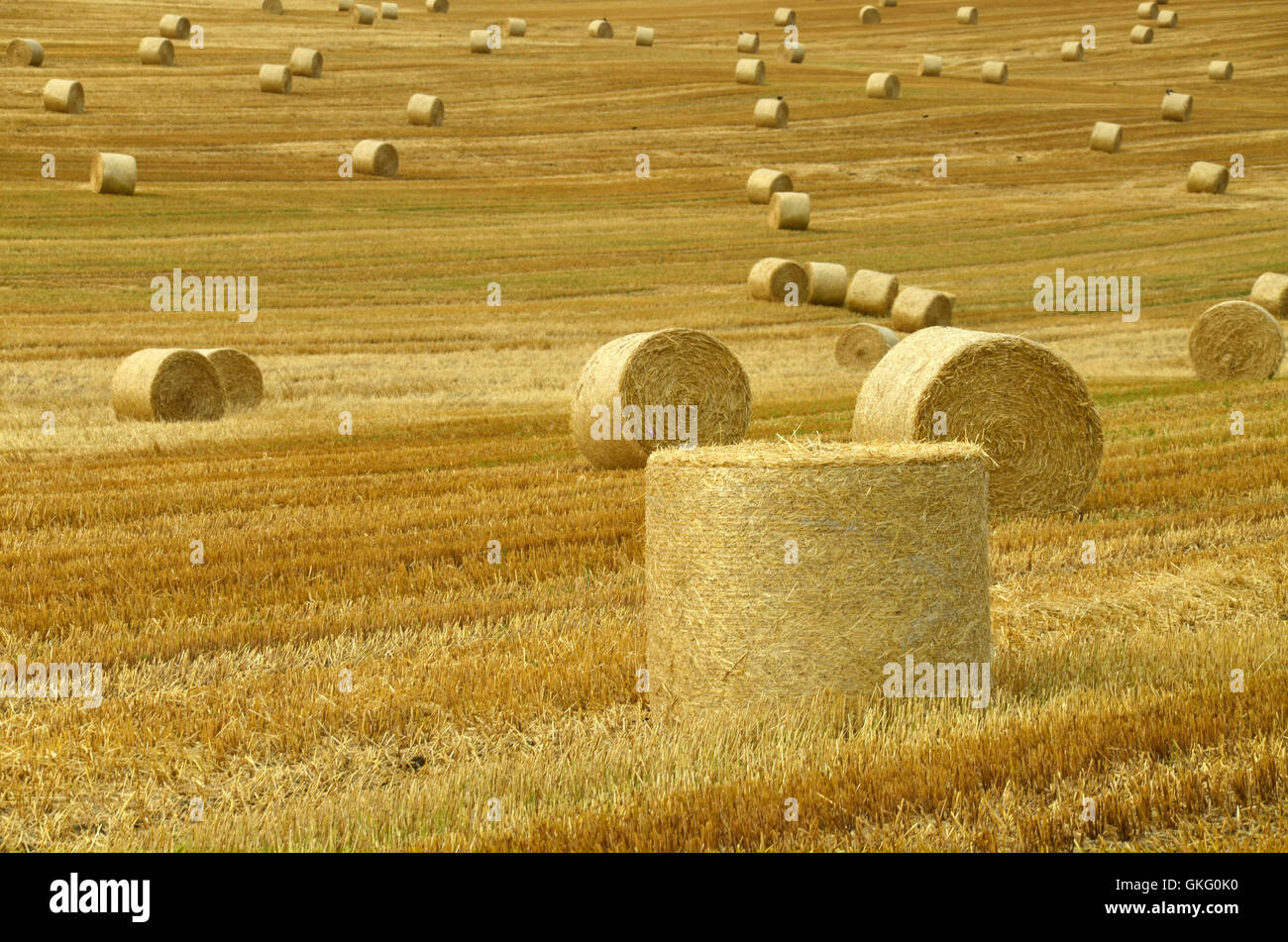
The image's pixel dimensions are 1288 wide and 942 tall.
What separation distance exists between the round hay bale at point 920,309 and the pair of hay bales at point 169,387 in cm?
1392

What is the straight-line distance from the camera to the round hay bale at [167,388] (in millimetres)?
18234

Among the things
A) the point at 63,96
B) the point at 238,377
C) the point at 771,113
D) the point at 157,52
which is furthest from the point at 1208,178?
the point at 238,377

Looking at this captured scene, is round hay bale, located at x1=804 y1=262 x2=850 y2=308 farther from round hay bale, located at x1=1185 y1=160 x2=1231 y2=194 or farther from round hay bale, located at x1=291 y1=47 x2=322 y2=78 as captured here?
round hay bale, located at x1=291 y1=47 x2=322 y2=78

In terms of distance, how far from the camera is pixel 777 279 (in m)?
31.2

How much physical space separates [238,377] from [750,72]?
3536cm

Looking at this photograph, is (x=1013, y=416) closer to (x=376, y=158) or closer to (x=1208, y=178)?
(x=376, y=158)

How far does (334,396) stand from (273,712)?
49.2 ft

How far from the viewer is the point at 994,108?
51000 mm

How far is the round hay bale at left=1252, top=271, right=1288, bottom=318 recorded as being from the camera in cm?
2847

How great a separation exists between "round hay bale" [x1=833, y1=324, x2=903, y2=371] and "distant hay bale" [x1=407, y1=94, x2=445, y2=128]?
2389 centimetres

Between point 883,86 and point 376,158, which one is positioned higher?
point 883,86

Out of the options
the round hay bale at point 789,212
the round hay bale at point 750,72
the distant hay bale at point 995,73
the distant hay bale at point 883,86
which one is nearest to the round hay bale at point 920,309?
the round hay bale at point 789,212

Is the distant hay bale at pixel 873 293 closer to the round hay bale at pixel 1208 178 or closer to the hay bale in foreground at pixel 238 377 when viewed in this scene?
the hay bale in foreground at pixel 238 377
